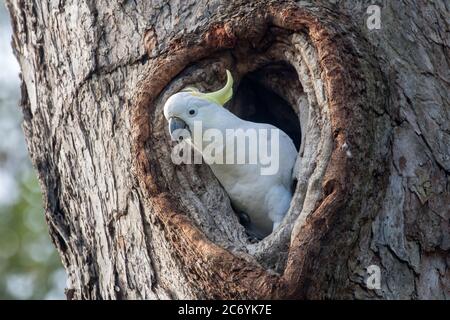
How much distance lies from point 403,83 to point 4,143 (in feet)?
15.1

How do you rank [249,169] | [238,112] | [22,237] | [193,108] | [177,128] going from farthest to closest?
[22,237] → [238,112] → [249,169] → [193,108] → [177,128]

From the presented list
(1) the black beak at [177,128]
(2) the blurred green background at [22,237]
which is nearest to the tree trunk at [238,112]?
(1) the black beak at [177,128]

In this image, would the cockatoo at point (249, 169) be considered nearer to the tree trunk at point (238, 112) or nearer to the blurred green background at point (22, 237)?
the tree trunk at point (238, 112)

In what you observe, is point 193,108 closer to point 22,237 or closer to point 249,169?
point 249,169

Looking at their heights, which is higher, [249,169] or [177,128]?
[177,128]

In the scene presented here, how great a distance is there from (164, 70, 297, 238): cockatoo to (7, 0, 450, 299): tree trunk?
0.09m

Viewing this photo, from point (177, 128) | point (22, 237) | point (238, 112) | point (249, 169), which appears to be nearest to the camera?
point (177, 128)

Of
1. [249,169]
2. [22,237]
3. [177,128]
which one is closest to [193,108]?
[177,128]

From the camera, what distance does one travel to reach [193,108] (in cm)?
322

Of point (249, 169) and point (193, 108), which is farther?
point (249, 169)

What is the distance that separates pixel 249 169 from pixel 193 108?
0.40m

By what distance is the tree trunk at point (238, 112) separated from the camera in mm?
2820

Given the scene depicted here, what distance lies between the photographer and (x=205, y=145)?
132 inches

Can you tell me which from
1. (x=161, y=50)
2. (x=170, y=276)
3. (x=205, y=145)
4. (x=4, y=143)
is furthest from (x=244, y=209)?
(x=4, y=143)
